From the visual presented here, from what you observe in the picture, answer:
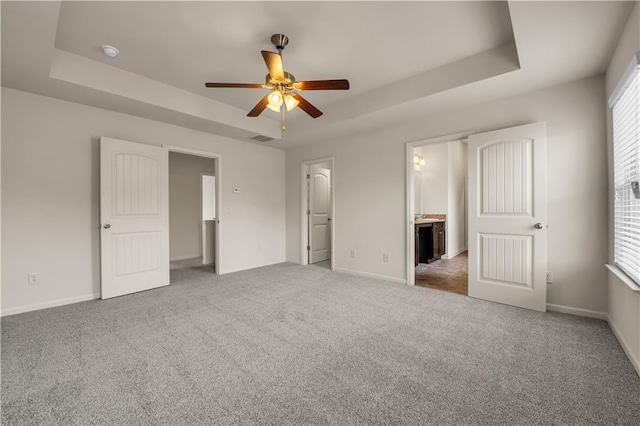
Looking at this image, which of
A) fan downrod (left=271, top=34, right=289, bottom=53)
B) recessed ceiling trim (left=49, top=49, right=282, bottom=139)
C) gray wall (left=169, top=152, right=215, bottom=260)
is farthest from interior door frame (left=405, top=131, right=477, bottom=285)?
gray wall (left=169, top=152, right=215, bottom=260)

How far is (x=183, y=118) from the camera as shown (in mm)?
3771

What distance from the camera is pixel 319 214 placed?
5824mm

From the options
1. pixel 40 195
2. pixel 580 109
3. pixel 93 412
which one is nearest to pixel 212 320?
pixel 93 412

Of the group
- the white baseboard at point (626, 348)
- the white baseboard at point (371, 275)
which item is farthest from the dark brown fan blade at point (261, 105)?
the white baseboard at point (626, 348)

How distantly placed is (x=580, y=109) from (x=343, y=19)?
8.30 feet

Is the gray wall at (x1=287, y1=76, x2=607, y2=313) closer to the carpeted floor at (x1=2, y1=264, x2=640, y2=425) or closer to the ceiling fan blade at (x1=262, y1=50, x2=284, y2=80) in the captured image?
the carpeted floor at (x1=2, y1=264, x2=640, y2=425)

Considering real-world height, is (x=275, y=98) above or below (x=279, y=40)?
below

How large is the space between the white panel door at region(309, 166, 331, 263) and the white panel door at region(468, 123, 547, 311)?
3.04 metres

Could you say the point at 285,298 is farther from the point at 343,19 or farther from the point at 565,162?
the point at 565,162

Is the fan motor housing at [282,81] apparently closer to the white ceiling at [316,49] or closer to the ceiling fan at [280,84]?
the ceiling fan at [280,84]

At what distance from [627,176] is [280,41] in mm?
3022

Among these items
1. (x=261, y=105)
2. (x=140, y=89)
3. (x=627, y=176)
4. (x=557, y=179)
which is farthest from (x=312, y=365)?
(x=140, y=89)

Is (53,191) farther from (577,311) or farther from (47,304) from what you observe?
(577,311)

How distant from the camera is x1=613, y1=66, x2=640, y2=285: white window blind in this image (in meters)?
1.86
